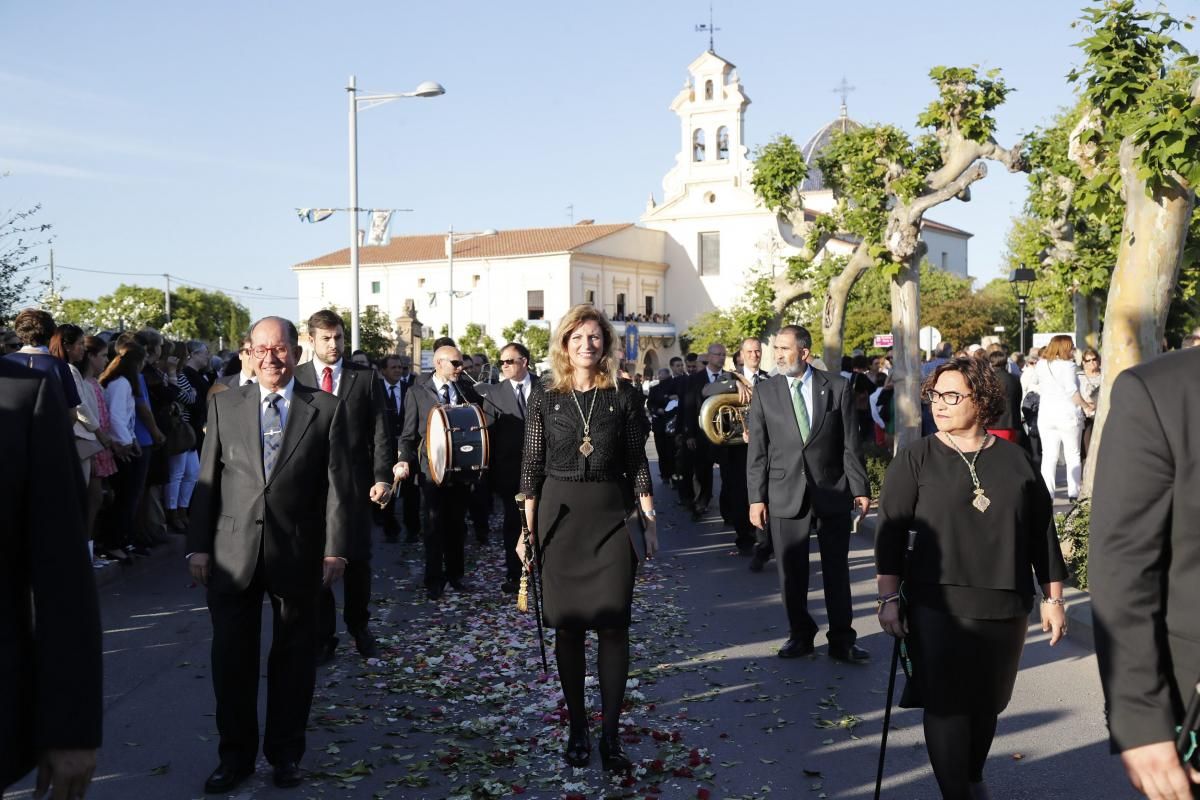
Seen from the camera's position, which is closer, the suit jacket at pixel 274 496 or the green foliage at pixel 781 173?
the suit jacket at pixel 274 496

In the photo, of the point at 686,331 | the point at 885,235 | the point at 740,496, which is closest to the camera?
the point at 740,496

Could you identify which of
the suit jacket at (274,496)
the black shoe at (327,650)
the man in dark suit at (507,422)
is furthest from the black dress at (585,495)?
the man in dark suit at (507,422)

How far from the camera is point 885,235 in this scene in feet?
56.0

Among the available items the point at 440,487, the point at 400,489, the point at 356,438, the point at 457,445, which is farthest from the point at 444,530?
the point at 400,489

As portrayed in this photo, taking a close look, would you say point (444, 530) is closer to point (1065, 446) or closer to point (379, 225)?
point (1065, 446)

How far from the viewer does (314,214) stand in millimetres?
28422

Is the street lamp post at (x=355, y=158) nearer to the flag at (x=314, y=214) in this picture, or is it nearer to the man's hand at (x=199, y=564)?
the flag at (x=314, y=214)

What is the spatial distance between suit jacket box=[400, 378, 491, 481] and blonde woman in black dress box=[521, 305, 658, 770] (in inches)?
166

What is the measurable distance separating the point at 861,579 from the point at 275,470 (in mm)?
6625

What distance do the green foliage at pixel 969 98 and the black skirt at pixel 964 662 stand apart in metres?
13.7

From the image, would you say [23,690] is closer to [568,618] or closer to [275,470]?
[275,470]

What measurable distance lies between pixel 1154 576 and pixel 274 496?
12.6 feet

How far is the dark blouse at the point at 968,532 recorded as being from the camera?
4531 millimetres

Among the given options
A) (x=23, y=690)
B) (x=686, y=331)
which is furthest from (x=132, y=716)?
(x=686, y=331)
